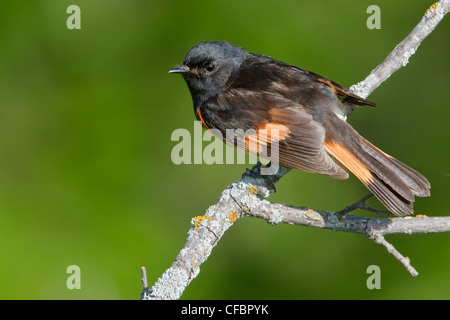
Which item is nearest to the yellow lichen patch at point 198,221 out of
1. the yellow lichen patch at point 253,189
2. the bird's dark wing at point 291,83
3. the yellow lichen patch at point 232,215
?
the yellow lichen patch at point 232,215

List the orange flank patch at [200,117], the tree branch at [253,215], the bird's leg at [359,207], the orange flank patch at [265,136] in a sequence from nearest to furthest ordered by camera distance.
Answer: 1. the tree branch at [253,215]
2. the bird's leg at [359,207]
3. the orange flank patch at [265,136]
4. the orange flank patch at [200,117]

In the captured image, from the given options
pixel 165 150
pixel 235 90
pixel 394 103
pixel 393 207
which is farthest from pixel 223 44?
pixel 393 207

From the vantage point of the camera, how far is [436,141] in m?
3.76

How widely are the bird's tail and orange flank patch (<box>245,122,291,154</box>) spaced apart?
9.4 inches

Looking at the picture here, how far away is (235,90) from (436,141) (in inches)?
42.7

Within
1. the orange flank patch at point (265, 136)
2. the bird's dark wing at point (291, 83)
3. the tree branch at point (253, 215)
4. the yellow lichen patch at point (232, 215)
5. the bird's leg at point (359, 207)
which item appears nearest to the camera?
the tree branch at point (253, 215)

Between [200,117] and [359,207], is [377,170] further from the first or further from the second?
[200,117]

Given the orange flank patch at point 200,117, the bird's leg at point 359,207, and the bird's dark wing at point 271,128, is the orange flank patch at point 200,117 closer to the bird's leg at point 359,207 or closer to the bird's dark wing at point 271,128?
the bird's dark wing at point 271,128

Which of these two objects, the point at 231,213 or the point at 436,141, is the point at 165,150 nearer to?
the point at 231,213

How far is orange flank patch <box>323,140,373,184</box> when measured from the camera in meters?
3.33

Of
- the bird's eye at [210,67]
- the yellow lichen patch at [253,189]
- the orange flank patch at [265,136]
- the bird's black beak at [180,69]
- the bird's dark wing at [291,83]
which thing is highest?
the bird's eye at [210,67]

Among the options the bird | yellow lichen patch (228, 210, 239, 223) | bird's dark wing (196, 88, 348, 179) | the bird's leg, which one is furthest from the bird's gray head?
the bird's leg

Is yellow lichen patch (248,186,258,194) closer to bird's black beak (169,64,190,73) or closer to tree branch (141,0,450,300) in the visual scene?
tree branch (141,0,450,300)

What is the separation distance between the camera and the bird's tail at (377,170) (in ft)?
10.6
